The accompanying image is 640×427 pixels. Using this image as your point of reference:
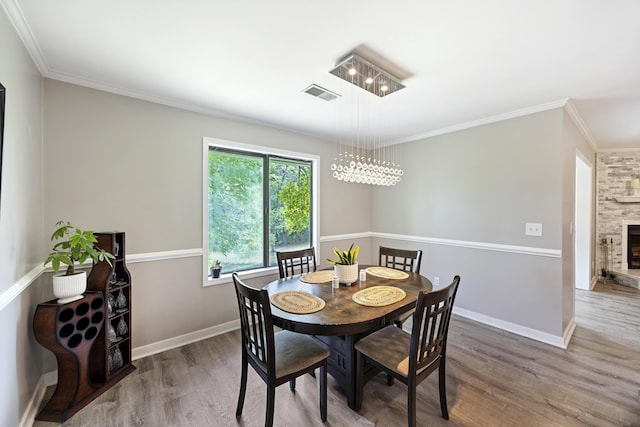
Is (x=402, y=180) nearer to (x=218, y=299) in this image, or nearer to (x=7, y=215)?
(x=218, y=299)

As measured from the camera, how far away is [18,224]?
1.61m

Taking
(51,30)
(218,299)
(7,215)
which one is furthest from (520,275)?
(51,30)

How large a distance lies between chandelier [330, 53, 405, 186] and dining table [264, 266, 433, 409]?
0.97m

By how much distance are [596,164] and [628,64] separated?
4081 mm

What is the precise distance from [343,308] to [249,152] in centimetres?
239

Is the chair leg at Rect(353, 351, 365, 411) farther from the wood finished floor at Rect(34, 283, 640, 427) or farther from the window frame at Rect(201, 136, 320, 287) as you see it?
the window frame at Rect(201, 136, 320, 287)

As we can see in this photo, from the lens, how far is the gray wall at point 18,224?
1418mm

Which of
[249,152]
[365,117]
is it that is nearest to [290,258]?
[249,152]

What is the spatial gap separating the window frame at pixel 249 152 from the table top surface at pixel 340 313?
3.55ft

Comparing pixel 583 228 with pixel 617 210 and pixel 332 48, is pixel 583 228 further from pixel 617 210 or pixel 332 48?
pixel 332 48

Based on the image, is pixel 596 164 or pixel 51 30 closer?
pixel 51 30

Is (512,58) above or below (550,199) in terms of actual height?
above

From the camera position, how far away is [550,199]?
275 centimetres

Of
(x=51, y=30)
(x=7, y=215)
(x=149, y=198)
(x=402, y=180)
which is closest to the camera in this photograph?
(x=7, y=215)
